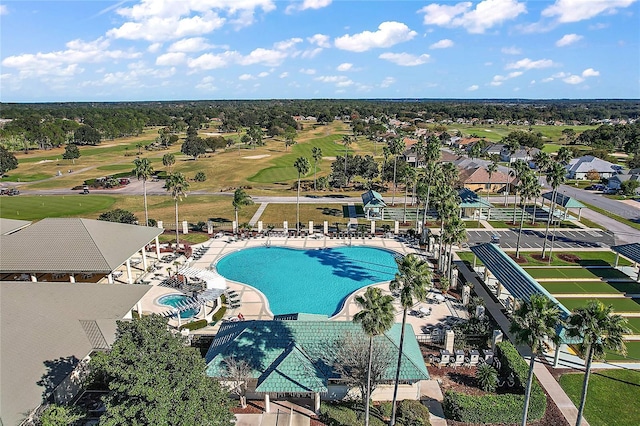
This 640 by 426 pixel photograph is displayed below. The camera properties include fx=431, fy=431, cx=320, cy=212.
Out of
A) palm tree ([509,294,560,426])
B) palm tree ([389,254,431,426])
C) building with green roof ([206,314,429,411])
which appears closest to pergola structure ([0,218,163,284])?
building with green roof ([206,314,429,411])

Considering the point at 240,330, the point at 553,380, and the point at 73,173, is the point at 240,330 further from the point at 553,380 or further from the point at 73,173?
the point at 73,173

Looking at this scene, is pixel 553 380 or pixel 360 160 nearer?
pixel 553 380

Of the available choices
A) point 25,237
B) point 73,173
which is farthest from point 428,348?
point 73,173

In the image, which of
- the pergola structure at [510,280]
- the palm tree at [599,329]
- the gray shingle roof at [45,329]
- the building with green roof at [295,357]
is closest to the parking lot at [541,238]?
the pergola structure at [510,280]

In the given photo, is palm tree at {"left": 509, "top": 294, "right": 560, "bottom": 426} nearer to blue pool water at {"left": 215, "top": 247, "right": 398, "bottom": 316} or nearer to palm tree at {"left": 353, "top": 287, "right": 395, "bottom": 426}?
palm tree at {"left": 353, "top": 287, "right": 395, "bottom": 426}

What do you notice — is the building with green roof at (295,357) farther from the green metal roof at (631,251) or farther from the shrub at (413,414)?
the green metal roof at (631,251)

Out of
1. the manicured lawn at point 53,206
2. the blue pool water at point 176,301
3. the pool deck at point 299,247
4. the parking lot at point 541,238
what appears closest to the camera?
the pool deck at point 299,247
